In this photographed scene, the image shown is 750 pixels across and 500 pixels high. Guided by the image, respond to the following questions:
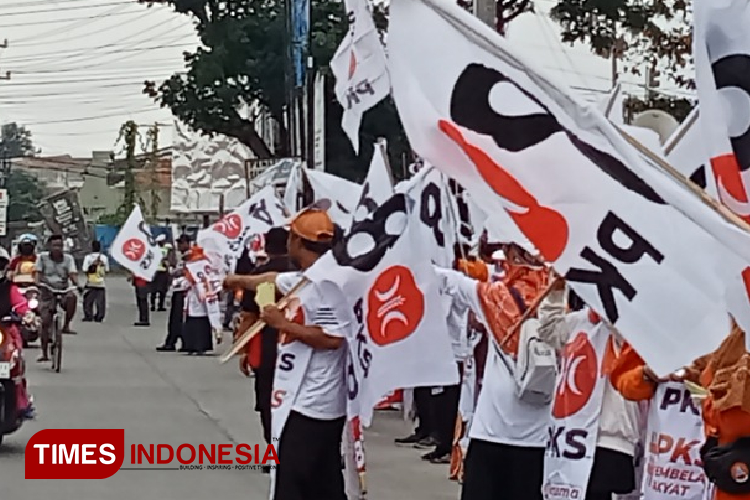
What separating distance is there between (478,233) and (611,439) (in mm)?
3371

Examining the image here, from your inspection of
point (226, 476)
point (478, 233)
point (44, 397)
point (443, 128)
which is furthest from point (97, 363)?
point (443, 128)

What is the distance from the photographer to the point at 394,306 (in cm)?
764

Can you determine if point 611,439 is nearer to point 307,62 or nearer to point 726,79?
point 726,79

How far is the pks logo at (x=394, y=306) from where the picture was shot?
7.62 metres

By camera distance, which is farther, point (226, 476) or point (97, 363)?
point (97, 363)

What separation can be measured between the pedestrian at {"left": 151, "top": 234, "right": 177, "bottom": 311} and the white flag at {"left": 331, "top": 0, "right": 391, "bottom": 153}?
18.6m

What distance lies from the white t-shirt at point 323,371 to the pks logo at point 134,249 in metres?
20.2

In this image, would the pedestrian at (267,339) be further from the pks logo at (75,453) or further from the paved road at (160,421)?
the pks logo at (75,453)

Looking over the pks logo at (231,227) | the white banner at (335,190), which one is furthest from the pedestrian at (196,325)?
the white banner at (335,190)

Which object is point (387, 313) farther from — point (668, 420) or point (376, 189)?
Answer: point (668, 420)

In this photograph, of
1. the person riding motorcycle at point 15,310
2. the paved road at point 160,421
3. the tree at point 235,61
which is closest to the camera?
the paved road at point 160,421

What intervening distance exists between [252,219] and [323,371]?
9.73m

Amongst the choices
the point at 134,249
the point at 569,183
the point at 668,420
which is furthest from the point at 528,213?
the point at 134,249

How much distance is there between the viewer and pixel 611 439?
644cm
